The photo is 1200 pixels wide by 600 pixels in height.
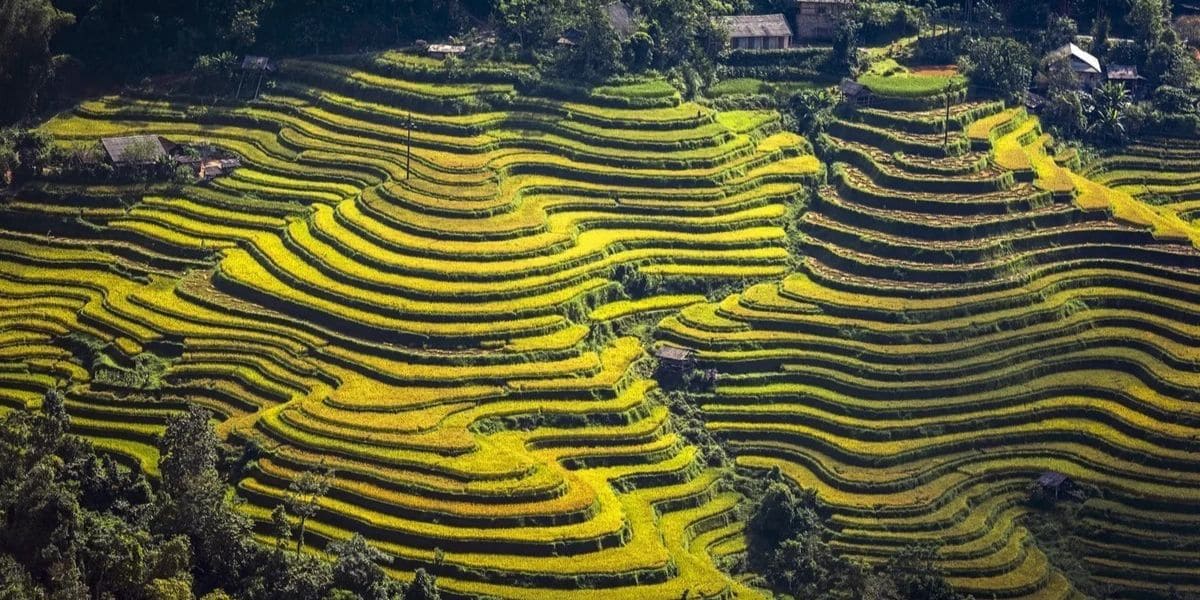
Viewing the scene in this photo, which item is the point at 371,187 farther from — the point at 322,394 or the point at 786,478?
the point at 786,478

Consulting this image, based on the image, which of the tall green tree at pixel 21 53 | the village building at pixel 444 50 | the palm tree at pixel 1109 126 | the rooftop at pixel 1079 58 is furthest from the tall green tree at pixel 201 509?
the rooftop at pixel 1079 58

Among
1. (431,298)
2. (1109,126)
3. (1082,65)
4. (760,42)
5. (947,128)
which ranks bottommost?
(431,298)

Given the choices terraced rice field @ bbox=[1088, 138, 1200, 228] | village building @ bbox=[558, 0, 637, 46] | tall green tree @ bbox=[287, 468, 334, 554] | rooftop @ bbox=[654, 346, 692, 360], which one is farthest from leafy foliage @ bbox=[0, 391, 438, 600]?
terraced rice field @ bbox=[1088, 138, 1200, 228]

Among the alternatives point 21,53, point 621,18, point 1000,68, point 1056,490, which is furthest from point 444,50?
point 1056,490

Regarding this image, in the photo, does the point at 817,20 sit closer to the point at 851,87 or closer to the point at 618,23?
the point at 851,87

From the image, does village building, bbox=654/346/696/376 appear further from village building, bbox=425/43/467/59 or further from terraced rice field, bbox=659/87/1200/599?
village building, bbox=425/43/467/59

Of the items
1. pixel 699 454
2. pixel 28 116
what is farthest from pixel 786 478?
pixel 28 116

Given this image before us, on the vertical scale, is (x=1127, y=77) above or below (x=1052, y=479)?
above

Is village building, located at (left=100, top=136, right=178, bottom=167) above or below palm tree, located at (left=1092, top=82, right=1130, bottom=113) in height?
below
